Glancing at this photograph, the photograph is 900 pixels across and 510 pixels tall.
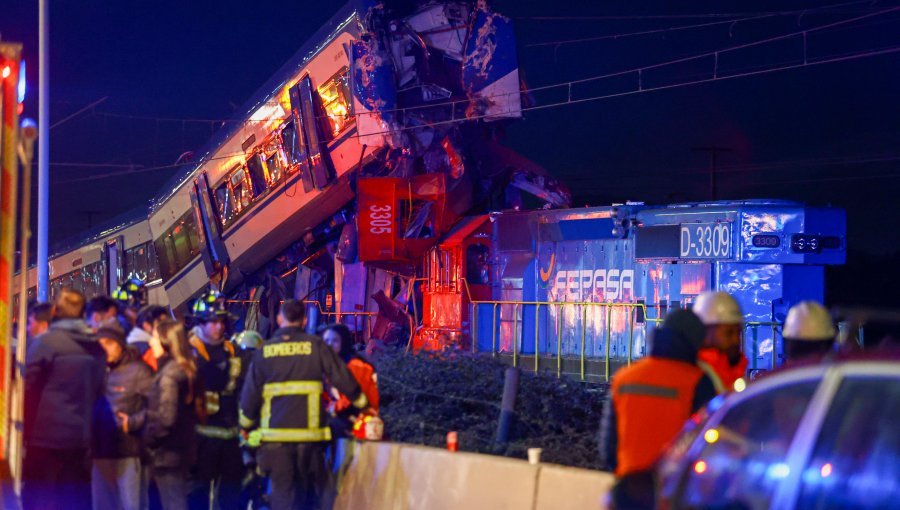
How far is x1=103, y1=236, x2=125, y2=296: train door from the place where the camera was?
28359mm

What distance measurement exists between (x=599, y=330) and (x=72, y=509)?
423 inches

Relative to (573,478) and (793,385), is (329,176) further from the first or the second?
(793,385)

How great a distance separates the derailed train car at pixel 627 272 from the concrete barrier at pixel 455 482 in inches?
255

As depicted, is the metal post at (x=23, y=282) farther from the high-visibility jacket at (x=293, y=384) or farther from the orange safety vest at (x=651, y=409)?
the orange safety vest at (x=651, y=409)

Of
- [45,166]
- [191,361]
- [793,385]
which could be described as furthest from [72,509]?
[45,166]

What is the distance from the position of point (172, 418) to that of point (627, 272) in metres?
10.4

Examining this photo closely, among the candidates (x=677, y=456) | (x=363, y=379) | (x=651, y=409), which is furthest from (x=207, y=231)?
(x=677, y=456)

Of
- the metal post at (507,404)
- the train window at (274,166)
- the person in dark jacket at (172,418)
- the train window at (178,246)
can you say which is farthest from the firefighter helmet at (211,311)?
the train window at (178,246)

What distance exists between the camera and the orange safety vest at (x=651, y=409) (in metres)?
5.02

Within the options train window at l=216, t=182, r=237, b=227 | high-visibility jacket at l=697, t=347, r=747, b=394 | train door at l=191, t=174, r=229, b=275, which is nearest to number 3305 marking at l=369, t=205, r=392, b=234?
train window at l=216, t=182, r=237, b=227

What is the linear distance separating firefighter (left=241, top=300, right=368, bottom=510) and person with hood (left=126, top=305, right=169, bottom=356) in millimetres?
1804

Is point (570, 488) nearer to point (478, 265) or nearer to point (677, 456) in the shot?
point (677, 456)

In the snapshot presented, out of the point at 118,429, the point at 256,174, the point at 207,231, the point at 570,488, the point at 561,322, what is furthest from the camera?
the point at 207,231

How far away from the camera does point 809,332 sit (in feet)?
19.7
